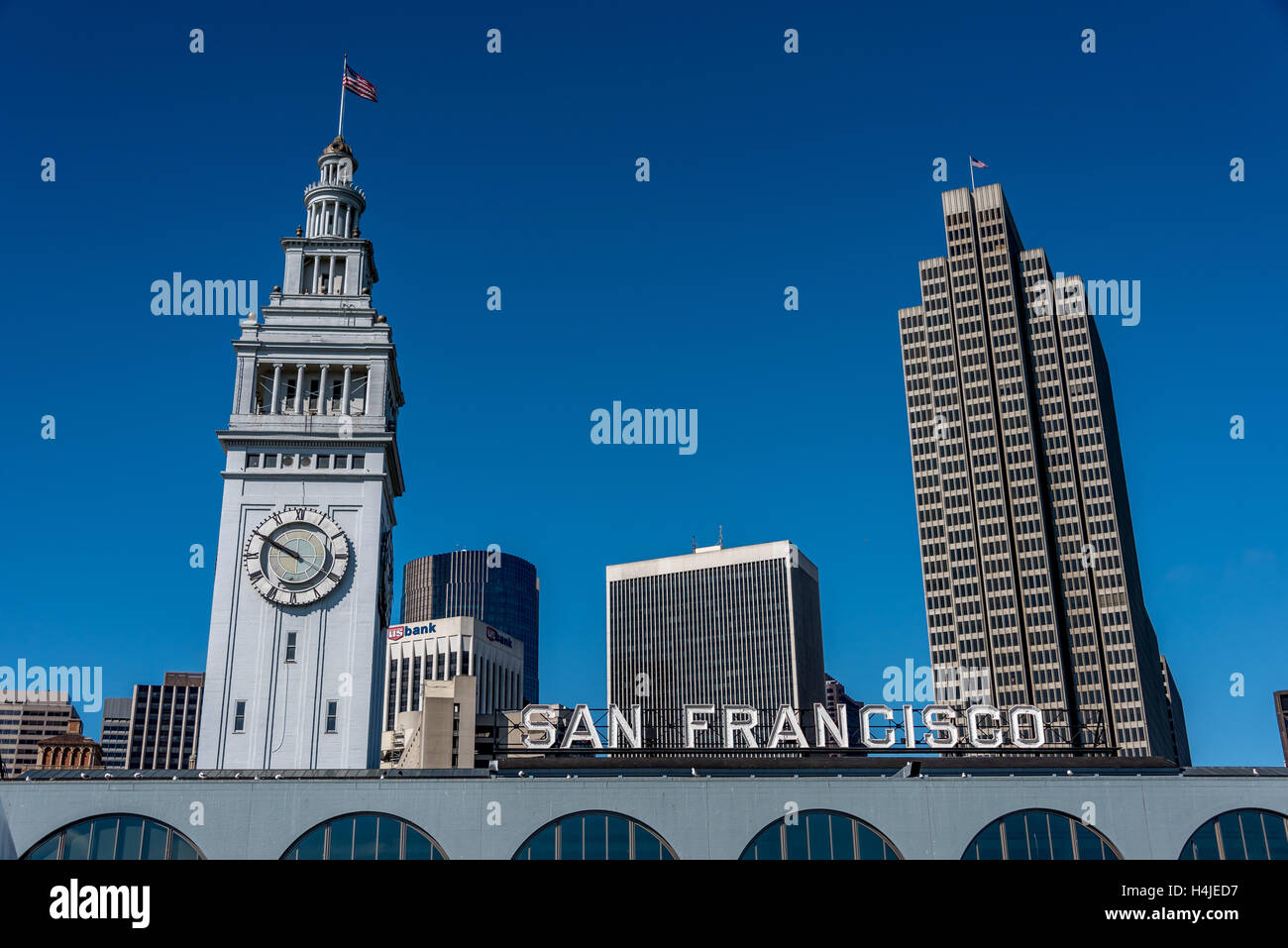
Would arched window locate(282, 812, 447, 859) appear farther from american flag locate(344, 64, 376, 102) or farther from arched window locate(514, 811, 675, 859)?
american flag locate(344, 64, 376, 102)

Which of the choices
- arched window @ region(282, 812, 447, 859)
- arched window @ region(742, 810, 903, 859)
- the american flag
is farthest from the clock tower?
arched window @ region(742, 810, 903, 859)

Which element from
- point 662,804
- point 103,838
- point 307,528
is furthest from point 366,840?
point 307,528

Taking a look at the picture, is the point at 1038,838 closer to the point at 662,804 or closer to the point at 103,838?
the point at 662,804

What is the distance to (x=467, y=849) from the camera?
169 ft

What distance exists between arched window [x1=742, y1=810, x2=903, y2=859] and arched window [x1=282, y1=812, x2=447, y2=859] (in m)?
13.6

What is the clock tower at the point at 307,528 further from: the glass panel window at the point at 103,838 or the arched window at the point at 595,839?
the arched window at the point at 595,839

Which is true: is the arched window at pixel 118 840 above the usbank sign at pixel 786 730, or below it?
below

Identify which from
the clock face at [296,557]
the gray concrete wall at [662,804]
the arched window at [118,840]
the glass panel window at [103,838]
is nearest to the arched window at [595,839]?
the gray concrete wall at [662,804]

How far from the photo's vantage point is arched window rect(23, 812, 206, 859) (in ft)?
167

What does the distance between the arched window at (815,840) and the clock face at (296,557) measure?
3352 centimetres

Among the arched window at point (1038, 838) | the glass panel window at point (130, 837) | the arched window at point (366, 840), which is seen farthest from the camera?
the arched window at point (1038, 838)

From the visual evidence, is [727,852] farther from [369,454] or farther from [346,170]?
[346,170]

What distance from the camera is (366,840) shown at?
51.5 metres

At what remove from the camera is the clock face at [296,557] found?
73688mm
